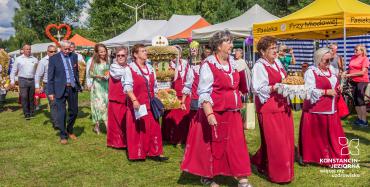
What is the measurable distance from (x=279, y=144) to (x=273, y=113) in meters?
0.37

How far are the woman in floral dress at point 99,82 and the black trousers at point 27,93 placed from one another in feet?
10.5

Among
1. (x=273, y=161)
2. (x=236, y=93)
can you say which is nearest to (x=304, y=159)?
(x=273, y=161)

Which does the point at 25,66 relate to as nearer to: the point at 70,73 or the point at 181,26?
the point at 70,73

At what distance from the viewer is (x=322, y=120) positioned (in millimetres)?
6016

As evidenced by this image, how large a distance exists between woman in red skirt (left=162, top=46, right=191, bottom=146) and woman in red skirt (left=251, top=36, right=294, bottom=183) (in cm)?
230

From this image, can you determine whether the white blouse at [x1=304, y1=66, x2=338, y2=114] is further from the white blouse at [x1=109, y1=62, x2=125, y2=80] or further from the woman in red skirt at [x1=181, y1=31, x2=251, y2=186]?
the white blouse at [x1=109, y1=62, x2=125, y2=80]

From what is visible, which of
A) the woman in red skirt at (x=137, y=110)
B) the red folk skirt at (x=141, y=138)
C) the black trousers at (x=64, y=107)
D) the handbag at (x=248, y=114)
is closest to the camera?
the woman in red skirt at (x=137, y=110)

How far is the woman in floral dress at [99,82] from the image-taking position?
8.48 meters

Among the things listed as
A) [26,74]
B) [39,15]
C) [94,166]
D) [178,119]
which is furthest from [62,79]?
[39,15]

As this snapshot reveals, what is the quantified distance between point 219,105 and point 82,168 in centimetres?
263

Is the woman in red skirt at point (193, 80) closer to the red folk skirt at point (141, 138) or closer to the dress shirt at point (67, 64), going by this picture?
the red folk skirt at point (141, 138)

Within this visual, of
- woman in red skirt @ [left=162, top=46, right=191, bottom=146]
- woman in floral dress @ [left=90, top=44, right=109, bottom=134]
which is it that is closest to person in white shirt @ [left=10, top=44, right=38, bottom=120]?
woman in floral dress @ [left=90, top=44, right=109, bottom=134]

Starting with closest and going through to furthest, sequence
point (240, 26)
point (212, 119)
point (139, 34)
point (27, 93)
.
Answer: point (212, 119)
point (27, 93)
point (240, 26)
point (139, 34)

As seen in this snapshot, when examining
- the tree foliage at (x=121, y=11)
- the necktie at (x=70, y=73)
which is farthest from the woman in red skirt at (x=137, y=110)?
the tree foliage at (x=121, y=11)
